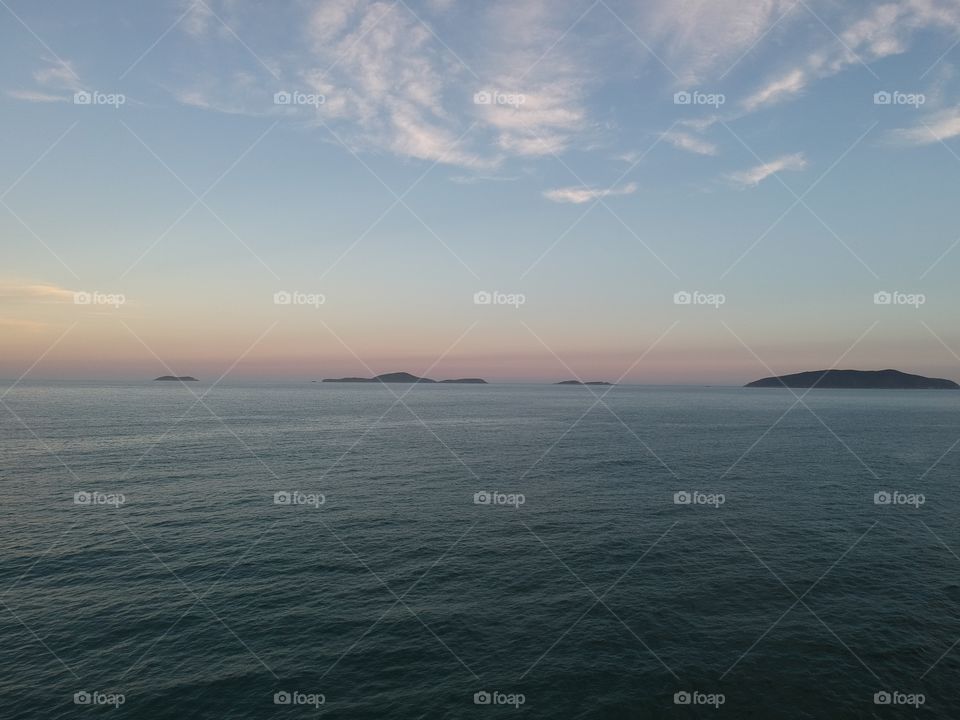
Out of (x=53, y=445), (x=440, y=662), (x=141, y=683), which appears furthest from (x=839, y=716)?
(x=53, y=445)
